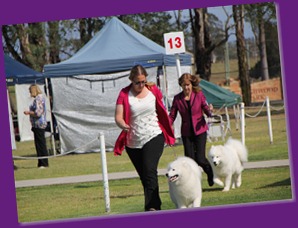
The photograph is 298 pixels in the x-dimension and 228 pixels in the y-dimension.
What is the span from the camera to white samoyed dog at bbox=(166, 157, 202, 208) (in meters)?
9.35

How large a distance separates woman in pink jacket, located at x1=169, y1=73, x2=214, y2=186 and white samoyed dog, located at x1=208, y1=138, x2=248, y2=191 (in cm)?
32

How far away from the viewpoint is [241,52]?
121 feet

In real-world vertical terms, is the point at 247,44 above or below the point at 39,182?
above

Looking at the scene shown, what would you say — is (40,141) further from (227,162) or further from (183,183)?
(183,183)

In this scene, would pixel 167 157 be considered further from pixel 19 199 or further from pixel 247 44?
pixel 247 44

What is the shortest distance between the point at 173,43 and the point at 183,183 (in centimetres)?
467

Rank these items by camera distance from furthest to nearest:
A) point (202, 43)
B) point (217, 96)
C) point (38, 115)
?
1. point (202, 43)
2. point (217, 96)
3. point (38, 115)

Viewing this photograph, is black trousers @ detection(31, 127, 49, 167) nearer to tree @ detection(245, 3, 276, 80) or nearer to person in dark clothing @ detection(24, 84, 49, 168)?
person in dark clothing @ detection(24, 84, 49, 168)

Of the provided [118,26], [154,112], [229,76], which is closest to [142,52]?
Result: [118,26]

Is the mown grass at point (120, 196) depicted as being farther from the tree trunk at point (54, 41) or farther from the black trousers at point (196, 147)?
the tree trunk at point (54, 41)

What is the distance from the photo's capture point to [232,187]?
1175 centimetres

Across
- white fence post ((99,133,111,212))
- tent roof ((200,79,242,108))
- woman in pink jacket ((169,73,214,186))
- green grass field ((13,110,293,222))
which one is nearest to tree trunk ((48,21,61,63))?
tent roof ((200,79,242,108))

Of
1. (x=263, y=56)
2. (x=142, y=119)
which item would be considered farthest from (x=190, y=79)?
(x=263, y=56)

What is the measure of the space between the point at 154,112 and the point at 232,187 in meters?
2.90
